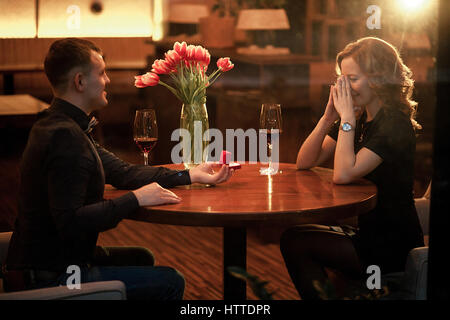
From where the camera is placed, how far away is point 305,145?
8.05 ft

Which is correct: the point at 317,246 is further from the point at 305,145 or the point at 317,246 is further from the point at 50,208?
the point at 50,208

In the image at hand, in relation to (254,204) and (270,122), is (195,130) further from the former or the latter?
(254,204)

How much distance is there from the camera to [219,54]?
7543mm

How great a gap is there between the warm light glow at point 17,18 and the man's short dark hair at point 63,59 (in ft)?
2.49

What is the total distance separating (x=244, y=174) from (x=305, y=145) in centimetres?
26

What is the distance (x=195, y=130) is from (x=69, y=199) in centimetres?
63

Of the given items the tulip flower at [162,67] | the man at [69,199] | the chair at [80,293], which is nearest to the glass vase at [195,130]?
the tulip flower at [162,67]

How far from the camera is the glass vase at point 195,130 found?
2.23m

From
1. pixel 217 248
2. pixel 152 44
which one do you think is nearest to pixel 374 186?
pixel 217 248

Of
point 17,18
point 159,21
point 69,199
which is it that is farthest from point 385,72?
point 159,21

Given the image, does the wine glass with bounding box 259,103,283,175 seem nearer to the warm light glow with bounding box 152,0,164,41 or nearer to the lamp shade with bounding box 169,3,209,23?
the lamp shade with bounding box 169,3,209,23

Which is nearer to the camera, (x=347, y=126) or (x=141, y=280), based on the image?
(x=141, y=280)

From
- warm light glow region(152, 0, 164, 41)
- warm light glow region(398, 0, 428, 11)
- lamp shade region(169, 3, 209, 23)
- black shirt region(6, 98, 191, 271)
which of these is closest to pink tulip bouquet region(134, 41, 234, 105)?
black shirt region(6, 98, 191, 271)

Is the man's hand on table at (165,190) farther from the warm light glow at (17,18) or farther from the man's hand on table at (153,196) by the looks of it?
the warm light glow at (17,18)
